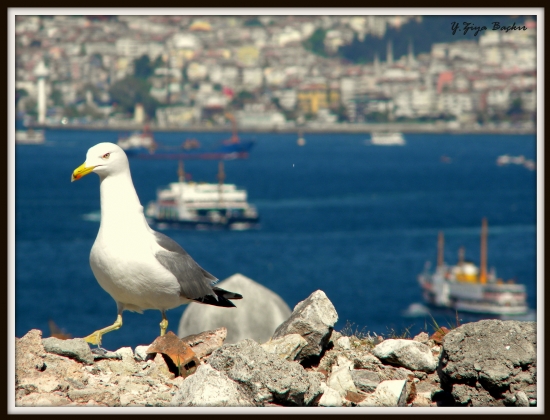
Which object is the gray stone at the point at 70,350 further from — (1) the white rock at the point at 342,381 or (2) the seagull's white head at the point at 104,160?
(1) the white rock at the point at 342,381

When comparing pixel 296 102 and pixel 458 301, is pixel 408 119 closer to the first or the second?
pixel 296 102

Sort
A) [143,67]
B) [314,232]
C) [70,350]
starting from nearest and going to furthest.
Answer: [70,350] → [314,232] → [143,67]

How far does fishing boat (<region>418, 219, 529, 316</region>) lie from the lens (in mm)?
50250

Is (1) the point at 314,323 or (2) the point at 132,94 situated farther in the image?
(2) the point at 132,94

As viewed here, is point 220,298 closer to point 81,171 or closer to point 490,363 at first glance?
point 81,171

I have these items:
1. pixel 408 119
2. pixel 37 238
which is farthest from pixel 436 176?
pixel 408 119

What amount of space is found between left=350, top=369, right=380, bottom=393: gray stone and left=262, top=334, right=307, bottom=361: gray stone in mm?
374

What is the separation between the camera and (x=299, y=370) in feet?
16.4

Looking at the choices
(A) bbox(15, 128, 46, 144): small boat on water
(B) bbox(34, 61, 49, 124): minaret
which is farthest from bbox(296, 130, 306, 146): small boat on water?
(B) bbox(34, 61, 49, 124): minaret

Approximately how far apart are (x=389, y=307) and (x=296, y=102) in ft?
438

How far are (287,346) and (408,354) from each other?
0.86 metres

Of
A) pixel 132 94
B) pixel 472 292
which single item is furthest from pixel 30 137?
pixel 472 292

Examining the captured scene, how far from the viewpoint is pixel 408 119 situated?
183 metres

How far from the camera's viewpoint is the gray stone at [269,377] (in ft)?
16.0
